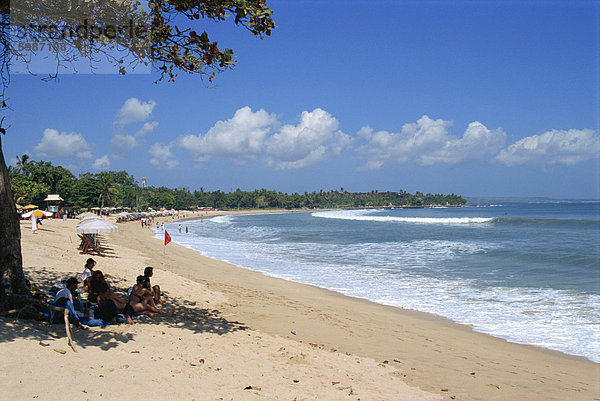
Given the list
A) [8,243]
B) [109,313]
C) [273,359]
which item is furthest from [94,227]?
[273,359]

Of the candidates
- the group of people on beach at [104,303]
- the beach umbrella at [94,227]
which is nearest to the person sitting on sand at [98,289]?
the group of people on beach at [104,303]

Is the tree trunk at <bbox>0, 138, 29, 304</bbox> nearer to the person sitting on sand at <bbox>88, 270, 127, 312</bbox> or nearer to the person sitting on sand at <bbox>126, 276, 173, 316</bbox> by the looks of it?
the person sitting on sand at <bbox>88, 270, 127, 312</bbox>

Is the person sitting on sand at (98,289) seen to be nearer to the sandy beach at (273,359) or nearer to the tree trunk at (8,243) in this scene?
the sandy beach at (273,359)

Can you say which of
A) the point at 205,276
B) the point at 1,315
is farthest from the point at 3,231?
the point at 205,276

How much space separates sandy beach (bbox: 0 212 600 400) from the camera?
427 cm

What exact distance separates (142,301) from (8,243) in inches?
91.9

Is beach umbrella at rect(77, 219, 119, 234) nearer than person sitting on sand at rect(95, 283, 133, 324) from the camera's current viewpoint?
No

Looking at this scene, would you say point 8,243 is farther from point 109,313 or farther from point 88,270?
point 88,270

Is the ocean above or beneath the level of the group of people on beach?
beneath

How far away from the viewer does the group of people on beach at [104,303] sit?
580 cm

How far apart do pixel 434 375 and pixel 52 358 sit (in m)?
4.99

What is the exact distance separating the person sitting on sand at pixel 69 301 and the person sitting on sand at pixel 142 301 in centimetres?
116

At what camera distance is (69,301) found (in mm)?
5660

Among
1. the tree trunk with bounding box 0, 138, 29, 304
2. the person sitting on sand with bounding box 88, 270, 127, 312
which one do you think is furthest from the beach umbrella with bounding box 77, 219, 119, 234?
the tree trunk with bounding box 0, 138, 29, 304
